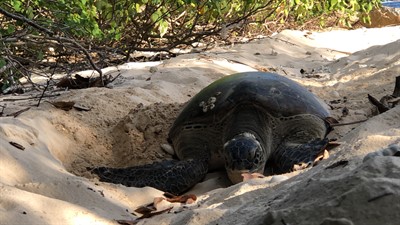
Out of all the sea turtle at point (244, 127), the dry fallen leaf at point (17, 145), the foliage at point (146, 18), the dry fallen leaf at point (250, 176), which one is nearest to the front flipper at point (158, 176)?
the sea turtle at point (244, 127)

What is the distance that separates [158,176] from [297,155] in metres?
0.70

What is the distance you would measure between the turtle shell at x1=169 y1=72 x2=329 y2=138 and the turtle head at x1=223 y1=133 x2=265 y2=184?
332 millimetres

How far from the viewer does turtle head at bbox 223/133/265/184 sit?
9.58 feet

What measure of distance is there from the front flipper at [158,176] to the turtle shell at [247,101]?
1.43 feet

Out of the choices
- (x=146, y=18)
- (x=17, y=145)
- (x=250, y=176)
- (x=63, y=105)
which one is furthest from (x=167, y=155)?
(x=146, y=18)

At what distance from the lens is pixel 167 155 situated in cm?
362

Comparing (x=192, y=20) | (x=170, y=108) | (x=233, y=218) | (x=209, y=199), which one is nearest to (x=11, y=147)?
(x=209, y=199)

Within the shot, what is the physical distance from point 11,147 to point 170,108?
1533mm

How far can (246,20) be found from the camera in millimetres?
8211

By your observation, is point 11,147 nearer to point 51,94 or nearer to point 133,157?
point 133,157

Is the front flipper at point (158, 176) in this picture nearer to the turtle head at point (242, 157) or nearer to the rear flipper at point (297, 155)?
the turtle head at point (242, 157)

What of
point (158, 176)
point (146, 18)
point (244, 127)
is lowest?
point (158, 176)

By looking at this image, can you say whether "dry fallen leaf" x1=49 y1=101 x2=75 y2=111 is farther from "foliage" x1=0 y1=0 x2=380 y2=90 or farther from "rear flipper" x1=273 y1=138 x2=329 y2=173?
"rear flipper" x1=273 y1=138 x2=329 y2=173

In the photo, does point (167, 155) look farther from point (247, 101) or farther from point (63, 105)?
point (63, 105)
